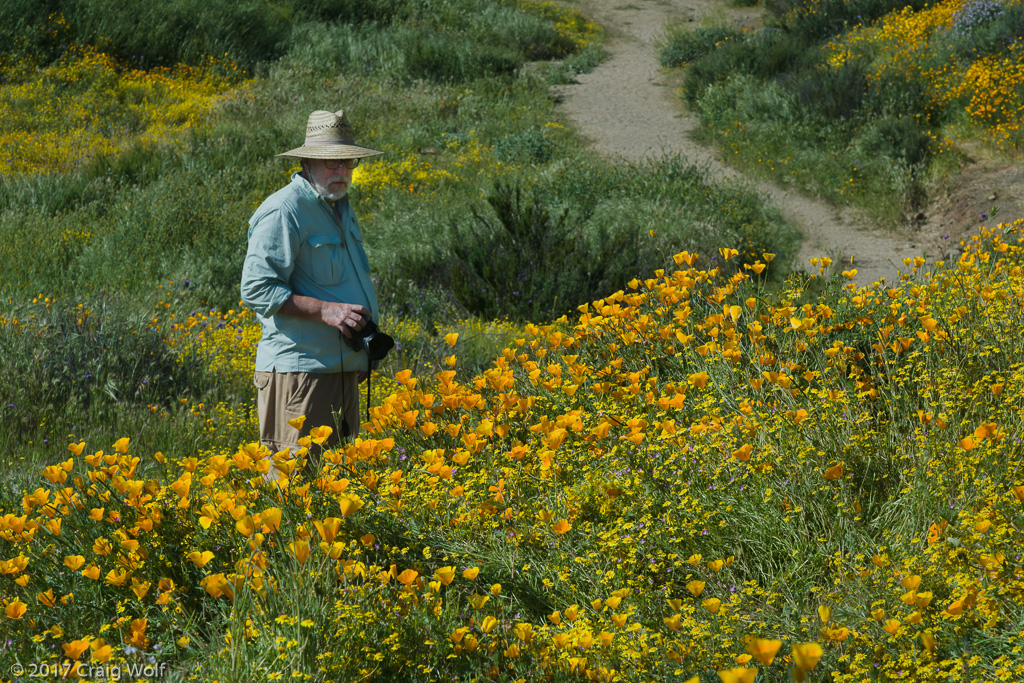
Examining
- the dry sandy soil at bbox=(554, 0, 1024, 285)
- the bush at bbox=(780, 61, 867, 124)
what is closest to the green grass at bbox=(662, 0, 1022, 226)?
the bush at bbox=(780, 61, 867, 124)

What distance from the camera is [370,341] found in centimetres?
317

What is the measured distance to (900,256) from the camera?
28.7ft

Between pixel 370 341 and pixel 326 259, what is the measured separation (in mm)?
447

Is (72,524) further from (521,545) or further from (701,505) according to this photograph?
(701,505)

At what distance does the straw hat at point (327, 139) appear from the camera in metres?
3.32

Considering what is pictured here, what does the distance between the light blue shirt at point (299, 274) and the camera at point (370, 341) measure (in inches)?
4.9

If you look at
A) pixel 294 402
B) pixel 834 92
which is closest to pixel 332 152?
pixel 294 402

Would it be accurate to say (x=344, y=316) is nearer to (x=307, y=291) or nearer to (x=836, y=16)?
(x=307, y=291)

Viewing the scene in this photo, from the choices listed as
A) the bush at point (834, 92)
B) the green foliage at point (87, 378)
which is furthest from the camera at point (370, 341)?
the bush at point (834, 92)

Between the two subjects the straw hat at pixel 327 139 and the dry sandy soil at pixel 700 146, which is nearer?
the straw hat at pixel 327 139

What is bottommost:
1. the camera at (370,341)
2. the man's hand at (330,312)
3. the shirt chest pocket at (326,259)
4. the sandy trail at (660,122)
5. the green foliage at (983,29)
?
the sandy trail at (660,122)

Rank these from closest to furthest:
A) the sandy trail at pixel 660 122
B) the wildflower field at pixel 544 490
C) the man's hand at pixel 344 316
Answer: the wildflower field at pixel 544 490
the man's hand at pixel 344 316
the sandy trail at pixel 660 122

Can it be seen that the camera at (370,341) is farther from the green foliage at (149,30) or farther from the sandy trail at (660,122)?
the green foliage at (149,30)

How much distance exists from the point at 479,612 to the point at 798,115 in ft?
37.6
